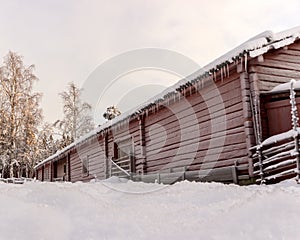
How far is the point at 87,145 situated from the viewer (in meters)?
18.0

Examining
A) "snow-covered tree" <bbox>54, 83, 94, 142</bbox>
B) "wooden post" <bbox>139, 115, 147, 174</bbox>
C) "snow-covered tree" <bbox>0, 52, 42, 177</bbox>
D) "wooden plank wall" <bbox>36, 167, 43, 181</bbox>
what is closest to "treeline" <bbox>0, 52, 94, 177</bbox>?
"snow-covered tree" <bbox>0, 52, 42, 177</bbox>

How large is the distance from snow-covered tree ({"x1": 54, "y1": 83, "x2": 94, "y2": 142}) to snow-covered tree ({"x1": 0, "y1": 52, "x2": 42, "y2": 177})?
386 cm

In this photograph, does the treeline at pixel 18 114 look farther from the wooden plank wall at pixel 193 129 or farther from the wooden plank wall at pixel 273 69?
the wooden plank wall at pixel 273 69

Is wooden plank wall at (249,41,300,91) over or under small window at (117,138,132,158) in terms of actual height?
over

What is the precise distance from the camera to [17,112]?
2231 centimetres

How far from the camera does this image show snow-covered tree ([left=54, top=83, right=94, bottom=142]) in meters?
26.4

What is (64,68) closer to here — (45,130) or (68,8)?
(68,8)

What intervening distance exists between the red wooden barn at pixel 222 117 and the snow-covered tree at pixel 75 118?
14.7m

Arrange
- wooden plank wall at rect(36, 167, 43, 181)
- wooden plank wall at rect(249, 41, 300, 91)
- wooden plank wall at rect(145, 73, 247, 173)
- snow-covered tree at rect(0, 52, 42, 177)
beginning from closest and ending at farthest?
wooden plank wall at rect(249, 41, 300, 91) → wooden plank wall at rect(145, 73, 247, 173) → snow-covered tree at rect(0, 52, 42, 177) → wooden plank wall at rect(36, 167, 43, 181)

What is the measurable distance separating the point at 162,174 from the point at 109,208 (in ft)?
20.7

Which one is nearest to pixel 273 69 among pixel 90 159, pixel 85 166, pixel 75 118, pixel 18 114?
pixel 90 159

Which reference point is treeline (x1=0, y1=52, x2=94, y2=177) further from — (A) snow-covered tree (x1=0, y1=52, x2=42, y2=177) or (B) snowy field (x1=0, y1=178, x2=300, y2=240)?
(B) snowy field (x1=0, y1=178, x2=300, y2=240)

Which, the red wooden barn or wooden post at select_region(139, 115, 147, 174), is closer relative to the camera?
the red wooden barn

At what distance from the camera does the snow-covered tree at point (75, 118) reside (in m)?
26.4
